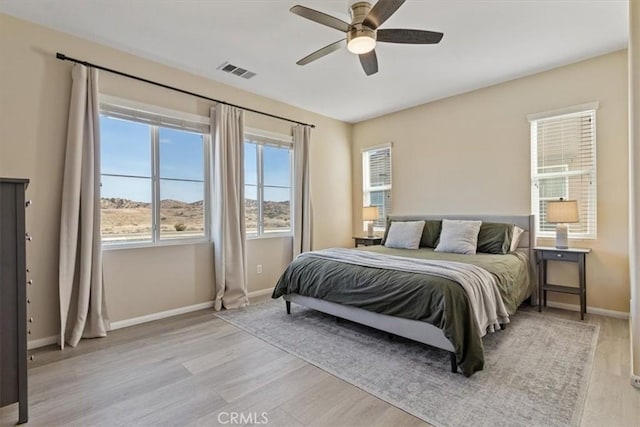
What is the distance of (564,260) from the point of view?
132 inches

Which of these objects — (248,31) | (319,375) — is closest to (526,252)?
(319,375)

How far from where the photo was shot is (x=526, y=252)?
3.74m

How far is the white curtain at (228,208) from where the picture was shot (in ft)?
12.5

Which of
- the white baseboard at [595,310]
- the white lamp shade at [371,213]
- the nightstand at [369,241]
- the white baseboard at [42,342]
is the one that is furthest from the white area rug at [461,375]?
Answer: the white lamp shade at [371,213]

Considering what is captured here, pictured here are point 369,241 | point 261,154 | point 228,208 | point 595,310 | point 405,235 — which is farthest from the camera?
point 369,241

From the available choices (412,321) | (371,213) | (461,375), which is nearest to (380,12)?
(412,321)

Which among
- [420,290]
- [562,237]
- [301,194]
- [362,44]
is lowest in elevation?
[420,290]

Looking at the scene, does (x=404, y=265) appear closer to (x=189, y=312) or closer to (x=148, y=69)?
(x=189, y=312)

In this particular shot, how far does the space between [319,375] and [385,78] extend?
11.2 ft

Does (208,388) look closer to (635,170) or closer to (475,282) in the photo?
(475,282)

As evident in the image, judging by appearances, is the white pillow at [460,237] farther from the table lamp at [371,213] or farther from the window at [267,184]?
the window at [267,184]

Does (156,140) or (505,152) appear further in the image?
(505,152)

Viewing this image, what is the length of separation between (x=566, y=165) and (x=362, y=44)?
9.60ft

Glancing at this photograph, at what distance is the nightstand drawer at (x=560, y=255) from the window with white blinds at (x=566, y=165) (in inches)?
15.9
